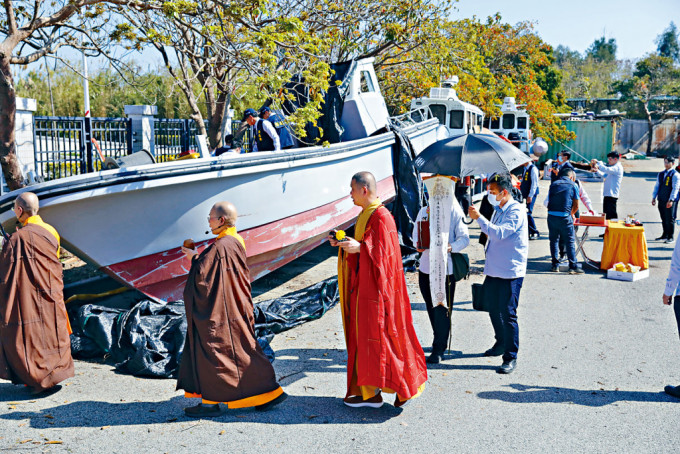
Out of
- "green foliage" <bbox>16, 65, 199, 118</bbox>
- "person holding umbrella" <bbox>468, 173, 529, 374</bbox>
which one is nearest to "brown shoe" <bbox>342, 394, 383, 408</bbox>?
"person holding umbrella" <bbox>468, 173, 529, 374</bbox>

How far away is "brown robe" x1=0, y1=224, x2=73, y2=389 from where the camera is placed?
16.0 ft

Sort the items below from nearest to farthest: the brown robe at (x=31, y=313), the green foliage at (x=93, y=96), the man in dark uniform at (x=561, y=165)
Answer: the brown robe at (x=31, y=313), the man in dark uniform at (x=561, y=165), the green foliage at (x=93, y=96)

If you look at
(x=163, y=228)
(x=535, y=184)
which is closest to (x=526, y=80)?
(x=535, y=184)

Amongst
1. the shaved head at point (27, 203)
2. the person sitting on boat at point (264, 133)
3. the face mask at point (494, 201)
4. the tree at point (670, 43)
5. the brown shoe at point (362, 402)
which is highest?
the tree at point (670, 43)

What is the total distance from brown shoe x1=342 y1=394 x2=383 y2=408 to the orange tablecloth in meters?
5.95

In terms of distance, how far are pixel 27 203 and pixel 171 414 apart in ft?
7.05

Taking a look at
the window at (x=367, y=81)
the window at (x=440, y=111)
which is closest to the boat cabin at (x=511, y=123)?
the window at (x=440, y=111)

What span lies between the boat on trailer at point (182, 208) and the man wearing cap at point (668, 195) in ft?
21.3

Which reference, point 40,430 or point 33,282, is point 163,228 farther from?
point 40,430

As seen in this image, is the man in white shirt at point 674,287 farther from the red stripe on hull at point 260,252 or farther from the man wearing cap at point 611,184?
the man wearing cap at point 611,184

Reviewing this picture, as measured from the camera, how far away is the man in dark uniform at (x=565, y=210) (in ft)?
30.0

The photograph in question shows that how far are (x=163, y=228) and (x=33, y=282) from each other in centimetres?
160

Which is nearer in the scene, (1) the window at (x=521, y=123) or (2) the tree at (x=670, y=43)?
(1) the window at (x=521, y=123)

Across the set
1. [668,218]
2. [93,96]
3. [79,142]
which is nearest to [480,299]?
[668,218]
